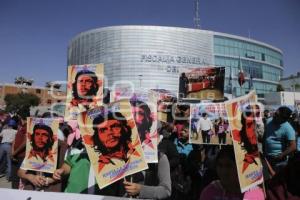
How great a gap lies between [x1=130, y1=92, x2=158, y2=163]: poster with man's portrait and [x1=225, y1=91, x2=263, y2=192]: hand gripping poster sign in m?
0.84

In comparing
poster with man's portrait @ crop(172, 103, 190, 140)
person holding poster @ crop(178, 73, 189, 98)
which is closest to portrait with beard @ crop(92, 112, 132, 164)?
poster with man's portrait @ crop(172, 103, 190, 140)

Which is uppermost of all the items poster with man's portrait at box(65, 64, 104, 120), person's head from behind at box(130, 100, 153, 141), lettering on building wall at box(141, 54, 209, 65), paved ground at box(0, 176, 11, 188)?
lettering on building wall at box(141, 54, 209, 65)

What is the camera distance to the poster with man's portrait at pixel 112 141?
3.04 m

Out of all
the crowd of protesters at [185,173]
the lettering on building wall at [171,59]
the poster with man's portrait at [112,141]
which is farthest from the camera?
the lettering on building wall at [171,59]

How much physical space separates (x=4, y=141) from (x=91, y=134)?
19.9ft

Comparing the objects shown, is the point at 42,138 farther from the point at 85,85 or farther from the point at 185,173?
the point at 185,173

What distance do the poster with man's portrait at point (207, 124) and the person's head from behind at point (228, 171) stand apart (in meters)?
3.25

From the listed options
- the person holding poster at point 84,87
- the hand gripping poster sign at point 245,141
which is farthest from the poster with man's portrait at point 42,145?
the hand gripping poster sign at point 245,141

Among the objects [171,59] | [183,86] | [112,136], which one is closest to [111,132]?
[112,136]

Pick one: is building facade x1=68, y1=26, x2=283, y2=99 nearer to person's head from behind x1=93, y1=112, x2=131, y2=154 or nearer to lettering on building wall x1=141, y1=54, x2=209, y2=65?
lettering on building wall x1=141, y1=54, x2=209, y2=65

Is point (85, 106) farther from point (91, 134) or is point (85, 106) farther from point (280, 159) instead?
point (280, 159)

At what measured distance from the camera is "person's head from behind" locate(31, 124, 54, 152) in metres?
3.79

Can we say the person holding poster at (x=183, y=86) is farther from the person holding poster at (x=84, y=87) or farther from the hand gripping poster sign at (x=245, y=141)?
the hand gripping poster sign at (x=245, y=141)

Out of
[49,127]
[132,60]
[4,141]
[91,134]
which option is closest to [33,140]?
[49,127]
